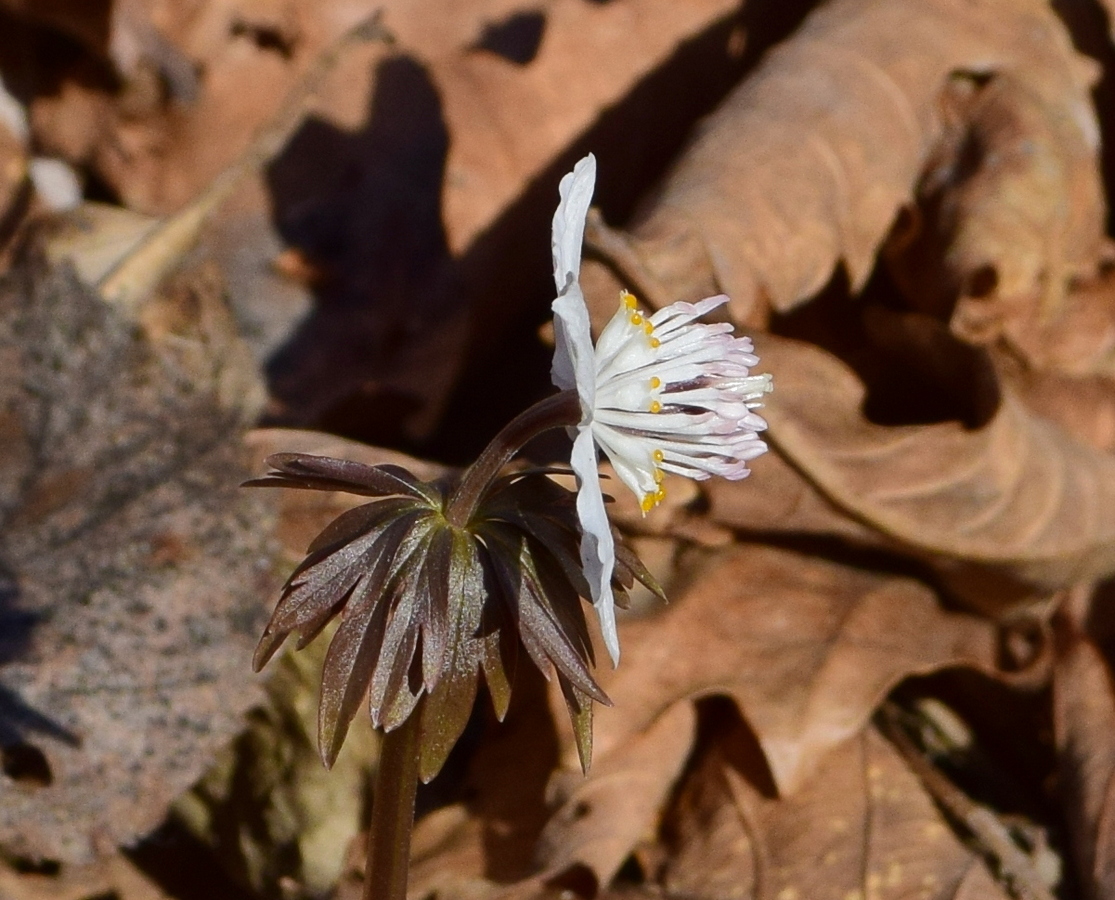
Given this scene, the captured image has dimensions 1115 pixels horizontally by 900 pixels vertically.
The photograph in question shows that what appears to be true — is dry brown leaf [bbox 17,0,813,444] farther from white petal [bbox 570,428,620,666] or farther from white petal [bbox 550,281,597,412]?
white petal [bbox 570,428,620,666]

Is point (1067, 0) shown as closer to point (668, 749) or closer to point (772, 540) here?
point (772, 540)

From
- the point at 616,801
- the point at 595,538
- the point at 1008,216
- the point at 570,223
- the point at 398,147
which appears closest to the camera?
the point at 595,538

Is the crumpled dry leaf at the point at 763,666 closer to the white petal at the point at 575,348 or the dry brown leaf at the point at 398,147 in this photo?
the dry brown leaf at the point at 398,147

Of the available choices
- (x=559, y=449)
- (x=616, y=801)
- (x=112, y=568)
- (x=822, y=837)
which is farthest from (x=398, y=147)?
(x=822, y=837)

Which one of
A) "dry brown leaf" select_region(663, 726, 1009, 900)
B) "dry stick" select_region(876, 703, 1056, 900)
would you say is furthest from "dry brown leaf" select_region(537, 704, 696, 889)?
"dry stick" select_region(876, 703, 1056, 900)

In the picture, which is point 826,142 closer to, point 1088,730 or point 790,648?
point 790,648
